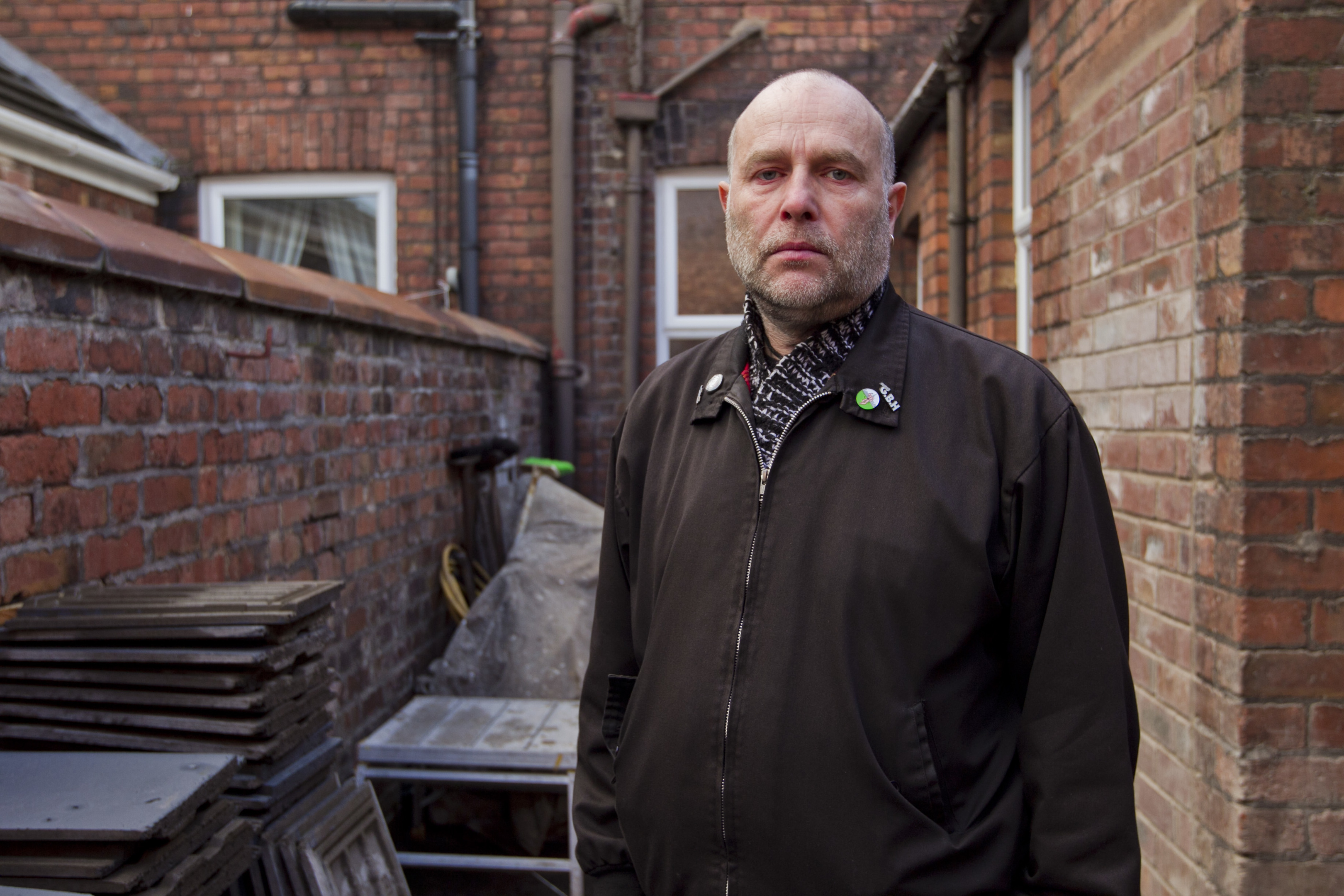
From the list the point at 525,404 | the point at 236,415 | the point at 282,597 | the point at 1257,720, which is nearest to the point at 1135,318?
the point at 1257,720

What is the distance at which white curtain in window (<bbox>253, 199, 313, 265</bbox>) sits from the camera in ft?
23.4

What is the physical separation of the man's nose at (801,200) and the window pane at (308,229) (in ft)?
19.6

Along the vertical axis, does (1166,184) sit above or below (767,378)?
above

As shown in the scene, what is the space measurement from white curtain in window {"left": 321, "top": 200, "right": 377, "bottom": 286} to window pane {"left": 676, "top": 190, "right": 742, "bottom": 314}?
204cm

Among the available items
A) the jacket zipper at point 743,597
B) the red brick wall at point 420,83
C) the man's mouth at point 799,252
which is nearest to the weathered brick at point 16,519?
the jacket zipper at point 743,597

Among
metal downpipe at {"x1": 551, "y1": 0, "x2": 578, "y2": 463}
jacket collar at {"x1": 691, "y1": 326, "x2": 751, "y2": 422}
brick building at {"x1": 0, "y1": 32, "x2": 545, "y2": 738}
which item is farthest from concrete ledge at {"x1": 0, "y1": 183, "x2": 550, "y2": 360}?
metal downpipe at {"x1": 551, "y1": 0, "x2": 578, "y2": 463}

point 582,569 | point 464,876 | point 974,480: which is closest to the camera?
point 974,480

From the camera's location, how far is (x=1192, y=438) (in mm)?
2357

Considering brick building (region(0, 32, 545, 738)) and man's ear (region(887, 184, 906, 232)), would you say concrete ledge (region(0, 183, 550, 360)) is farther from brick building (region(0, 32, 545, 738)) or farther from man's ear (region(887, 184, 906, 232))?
man's ear (region(887, 184, 906, 232))

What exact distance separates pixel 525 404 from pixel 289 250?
2056 millimetres

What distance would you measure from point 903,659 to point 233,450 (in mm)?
2173

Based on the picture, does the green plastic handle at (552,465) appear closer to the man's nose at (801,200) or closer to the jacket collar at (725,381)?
the jacket collar at (725,381)

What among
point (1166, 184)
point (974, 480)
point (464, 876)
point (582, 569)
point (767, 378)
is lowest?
point (464, 876)

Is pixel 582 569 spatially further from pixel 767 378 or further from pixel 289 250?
pixel 289 250
